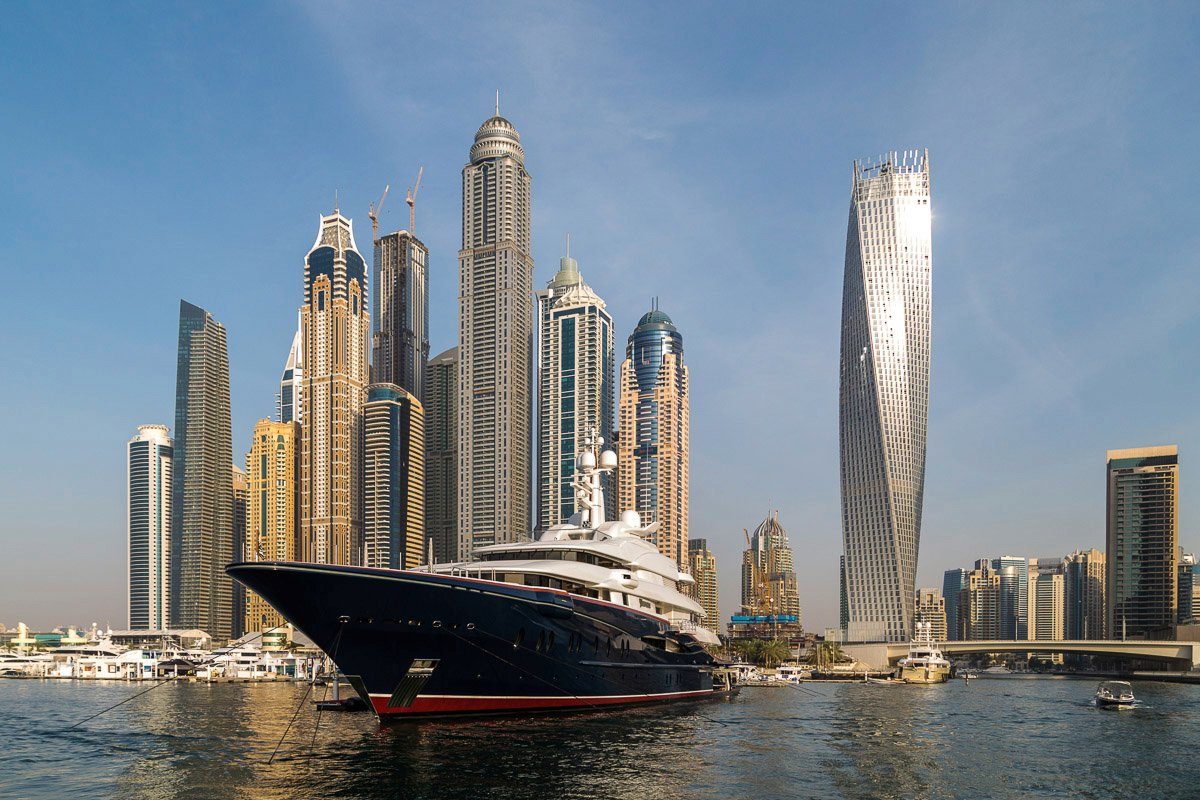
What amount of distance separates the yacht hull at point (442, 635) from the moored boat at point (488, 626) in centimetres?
5

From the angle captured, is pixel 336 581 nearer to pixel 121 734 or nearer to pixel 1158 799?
pixel 121 734

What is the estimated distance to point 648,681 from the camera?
5750 cm

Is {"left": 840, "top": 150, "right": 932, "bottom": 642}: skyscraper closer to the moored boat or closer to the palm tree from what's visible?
the palm tree

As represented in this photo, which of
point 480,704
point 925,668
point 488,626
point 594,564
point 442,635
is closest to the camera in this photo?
point 442,635

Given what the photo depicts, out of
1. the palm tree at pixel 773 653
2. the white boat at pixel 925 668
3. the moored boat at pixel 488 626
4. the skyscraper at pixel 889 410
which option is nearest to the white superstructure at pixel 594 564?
the moored boat at pixel 488 626

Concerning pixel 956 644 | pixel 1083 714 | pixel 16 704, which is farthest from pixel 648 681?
pixel 956 644

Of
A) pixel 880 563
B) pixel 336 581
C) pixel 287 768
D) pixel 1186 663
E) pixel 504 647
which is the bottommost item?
pixel 1186 663

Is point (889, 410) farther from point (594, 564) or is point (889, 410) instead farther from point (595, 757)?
point (595, 757)

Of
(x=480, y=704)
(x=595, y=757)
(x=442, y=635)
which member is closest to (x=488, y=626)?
(x=442, y=635)

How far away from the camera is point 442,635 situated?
42.6 metres

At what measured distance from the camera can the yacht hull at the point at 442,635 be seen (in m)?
41.3

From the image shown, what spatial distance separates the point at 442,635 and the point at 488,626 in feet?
7.20

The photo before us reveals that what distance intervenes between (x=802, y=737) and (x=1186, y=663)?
153768mm

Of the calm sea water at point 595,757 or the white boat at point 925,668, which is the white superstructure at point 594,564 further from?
the white boat at point 925,668
